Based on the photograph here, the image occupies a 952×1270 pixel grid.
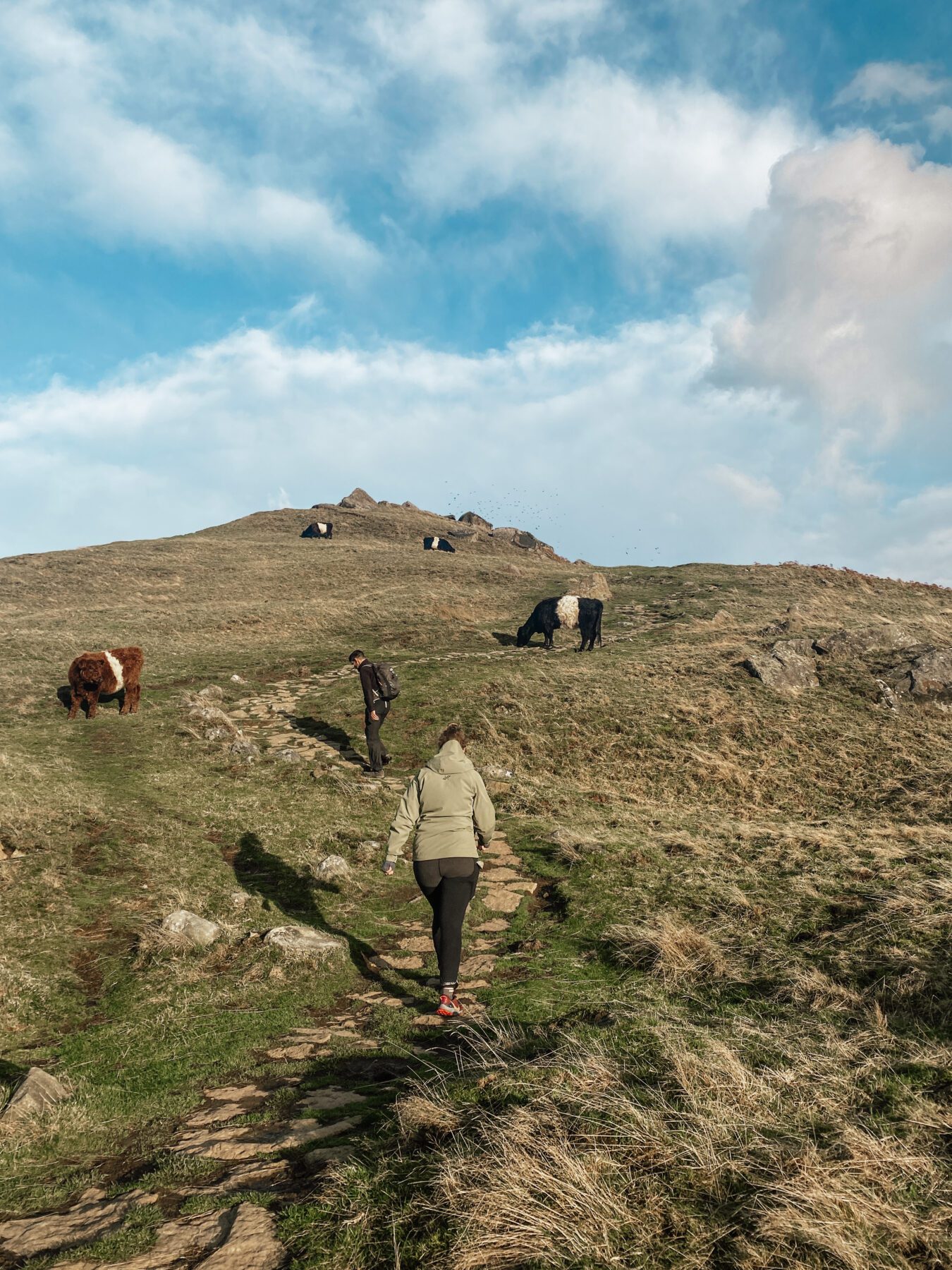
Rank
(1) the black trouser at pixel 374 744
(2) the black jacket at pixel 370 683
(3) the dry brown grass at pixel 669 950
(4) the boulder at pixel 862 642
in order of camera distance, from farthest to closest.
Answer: (4) the boulder at pixel 862 642
(2) the black jacket at pixel 370 683
(1) the black trouser at pixel 374 744
(3) the dry brown grass at pixel 669 950

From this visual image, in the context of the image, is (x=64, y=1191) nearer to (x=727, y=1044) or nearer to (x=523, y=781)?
(x=727, y=1044)

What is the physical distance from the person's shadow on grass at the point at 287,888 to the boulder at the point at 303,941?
26 centimetres

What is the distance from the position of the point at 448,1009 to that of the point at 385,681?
9.36 meters

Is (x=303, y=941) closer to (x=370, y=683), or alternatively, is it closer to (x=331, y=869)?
(x=331, y=869)

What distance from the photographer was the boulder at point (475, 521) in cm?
6681

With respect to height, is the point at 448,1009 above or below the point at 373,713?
below

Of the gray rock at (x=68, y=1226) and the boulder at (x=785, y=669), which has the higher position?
the boulder at (x=785, y=669)

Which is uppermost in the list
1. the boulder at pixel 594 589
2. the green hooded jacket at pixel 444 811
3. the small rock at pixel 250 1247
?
the boulder at pixel 594 589

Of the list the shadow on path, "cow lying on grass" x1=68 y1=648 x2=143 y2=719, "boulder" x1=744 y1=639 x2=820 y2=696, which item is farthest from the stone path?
"boulder" x1=744 y1=639 x2=820 y2=696

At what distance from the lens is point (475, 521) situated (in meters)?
68.9

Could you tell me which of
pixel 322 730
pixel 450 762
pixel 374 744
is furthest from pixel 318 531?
pixel 450 762

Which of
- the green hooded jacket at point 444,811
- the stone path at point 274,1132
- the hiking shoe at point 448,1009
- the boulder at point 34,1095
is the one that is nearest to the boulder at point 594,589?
the green hooded jacket at point 444,811

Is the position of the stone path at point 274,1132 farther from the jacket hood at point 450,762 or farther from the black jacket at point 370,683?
the black jacket at point 370,683

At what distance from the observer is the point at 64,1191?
13.0 ft
